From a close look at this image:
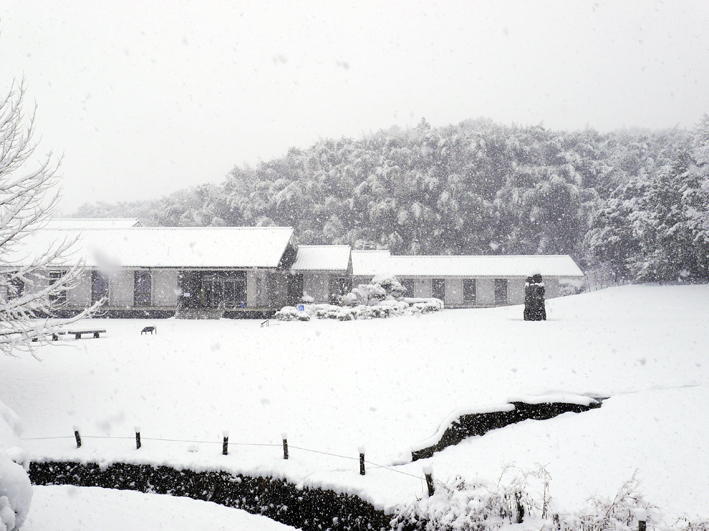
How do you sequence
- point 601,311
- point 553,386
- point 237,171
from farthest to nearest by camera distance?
→ point 237,171 < point 601,311 < point 553,386

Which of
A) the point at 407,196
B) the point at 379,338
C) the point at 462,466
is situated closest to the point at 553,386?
the point at 462,466

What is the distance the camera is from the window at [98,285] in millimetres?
31125

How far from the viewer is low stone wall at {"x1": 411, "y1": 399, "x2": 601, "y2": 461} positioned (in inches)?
398

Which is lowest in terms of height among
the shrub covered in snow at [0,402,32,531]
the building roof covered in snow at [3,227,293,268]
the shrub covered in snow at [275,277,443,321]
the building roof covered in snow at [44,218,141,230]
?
the shrub covered in snow at [0,402,32,531]

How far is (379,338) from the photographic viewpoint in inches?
827

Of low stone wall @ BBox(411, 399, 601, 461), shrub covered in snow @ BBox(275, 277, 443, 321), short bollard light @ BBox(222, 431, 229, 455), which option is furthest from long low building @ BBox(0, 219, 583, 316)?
low stone wall @ BBox(411, 399, 601, 461)

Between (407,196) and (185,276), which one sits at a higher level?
(407,196)

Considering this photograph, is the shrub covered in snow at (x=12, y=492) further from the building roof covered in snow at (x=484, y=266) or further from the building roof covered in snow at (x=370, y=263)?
the building roof covered in snow at (x=484, y=266)

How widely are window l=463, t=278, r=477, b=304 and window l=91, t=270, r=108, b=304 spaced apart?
23930 millimetres

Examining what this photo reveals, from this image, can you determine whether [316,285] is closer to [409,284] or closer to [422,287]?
[409,284]

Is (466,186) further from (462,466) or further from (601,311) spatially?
(462,466)

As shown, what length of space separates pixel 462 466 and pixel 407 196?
4672cm

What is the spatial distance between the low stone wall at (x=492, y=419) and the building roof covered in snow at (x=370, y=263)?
28091mm

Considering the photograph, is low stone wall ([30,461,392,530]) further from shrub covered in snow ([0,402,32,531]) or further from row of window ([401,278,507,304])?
row of window ([401,278,507,304])
